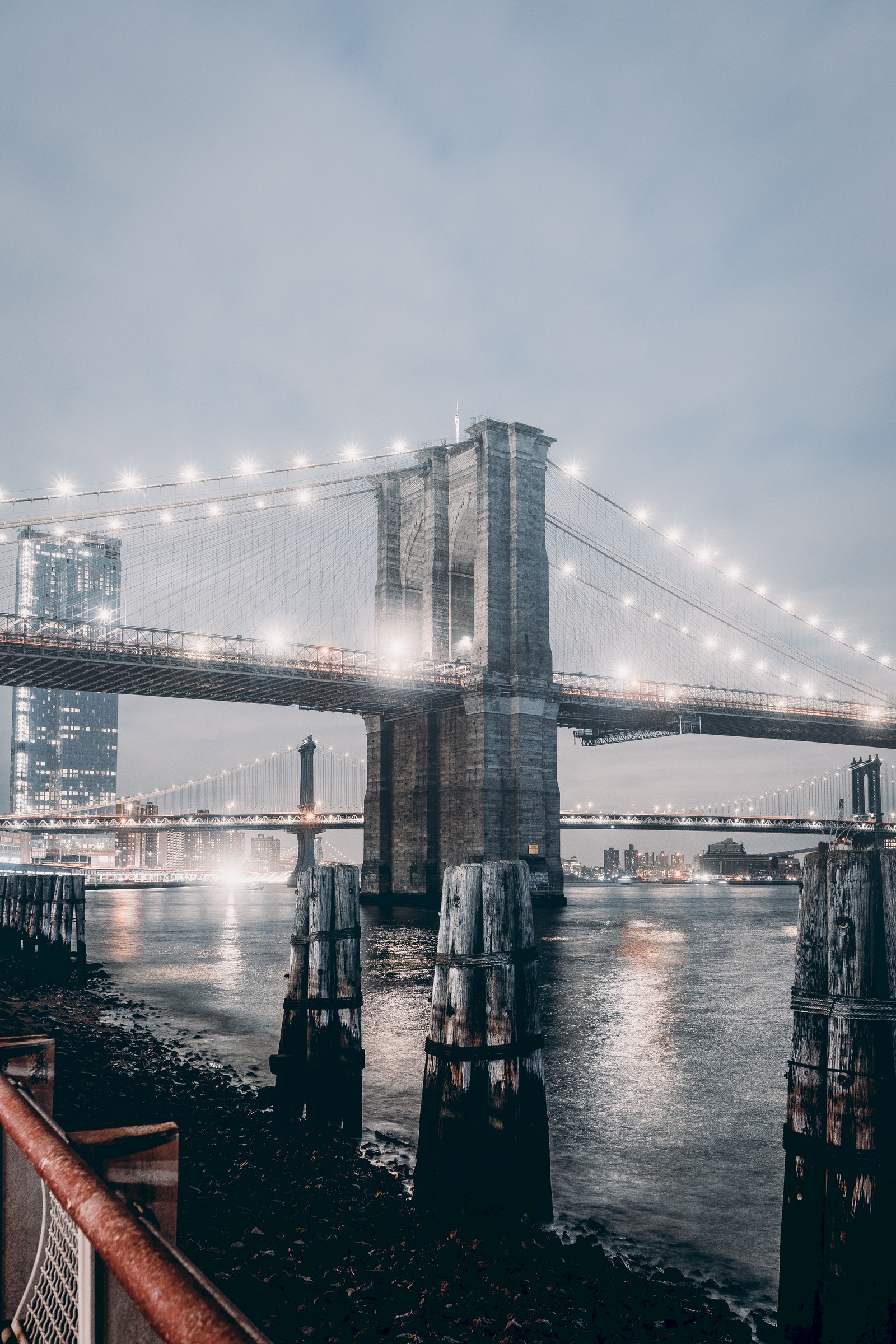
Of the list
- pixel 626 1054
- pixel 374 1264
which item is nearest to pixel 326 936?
pixel 374 1264

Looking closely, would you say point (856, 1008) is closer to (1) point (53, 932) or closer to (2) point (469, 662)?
(1) point (53, 932)

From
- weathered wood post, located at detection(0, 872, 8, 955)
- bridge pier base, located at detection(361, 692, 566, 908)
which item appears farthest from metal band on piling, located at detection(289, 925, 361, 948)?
bridge pier base, located at detection(361, 692, 566, 908)

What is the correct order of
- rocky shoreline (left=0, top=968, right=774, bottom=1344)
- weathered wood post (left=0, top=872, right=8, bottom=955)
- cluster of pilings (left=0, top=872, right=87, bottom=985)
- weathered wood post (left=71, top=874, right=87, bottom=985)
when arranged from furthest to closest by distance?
weathered wood post (left=0, top=872, right=8, bottom=955), cluster of pilings (left=0, top=872, right=87, bottom=985), weathered wood post (left=71, top=874, right=87, bottom=985), rocky shoreline (left=0, top=968, right=774, bottom=1344)

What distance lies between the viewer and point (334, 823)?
9562 centimetres

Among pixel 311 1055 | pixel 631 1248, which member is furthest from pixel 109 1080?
pixel 631 1248

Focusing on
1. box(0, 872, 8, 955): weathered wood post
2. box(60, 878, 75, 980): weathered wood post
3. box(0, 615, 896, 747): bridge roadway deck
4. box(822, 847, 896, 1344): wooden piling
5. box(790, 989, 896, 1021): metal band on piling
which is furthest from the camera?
box(0, 615, 896, 747): bridge roadway deck

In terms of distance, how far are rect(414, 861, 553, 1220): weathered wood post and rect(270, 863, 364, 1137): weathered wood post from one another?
2.56m

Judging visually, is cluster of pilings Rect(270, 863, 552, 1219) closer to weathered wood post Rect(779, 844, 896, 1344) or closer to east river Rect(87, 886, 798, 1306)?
east river Rect(87, 886, 798, 1306)

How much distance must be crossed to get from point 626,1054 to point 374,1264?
8.70m

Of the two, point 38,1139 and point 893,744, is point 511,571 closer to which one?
point 893,744

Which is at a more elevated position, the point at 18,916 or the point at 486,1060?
the point at 486,1060

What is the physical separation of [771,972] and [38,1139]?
24.9m

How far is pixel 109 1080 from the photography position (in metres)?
9.61

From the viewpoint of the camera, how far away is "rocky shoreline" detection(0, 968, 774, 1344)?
482 centimetres
